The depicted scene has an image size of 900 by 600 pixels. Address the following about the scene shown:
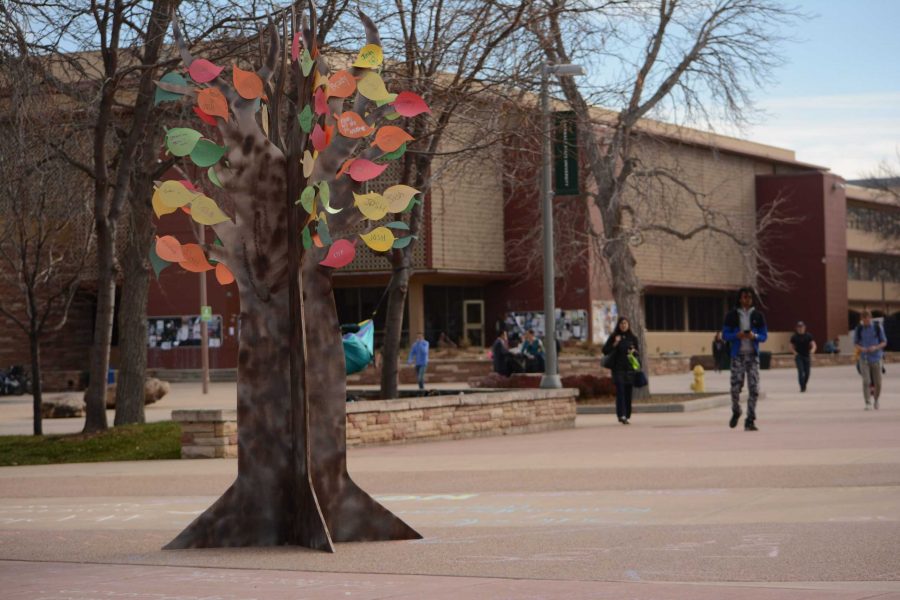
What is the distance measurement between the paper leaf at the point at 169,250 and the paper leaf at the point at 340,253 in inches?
41.0

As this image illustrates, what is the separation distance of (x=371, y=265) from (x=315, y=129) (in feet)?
151

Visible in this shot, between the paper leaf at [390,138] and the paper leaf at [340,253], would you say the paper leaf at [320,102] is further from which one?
the paper leaf at [340,253]

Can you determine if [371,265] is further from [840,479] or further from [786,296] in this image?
[840,479]

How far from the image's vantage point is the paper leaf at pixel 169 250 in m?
9.86

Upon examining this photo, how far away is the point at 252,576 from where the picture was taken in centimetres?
837

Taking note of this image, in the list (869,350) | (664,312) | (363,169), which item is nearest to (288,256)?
(363,169)

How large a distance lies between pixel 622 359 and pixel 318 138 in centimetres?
1437

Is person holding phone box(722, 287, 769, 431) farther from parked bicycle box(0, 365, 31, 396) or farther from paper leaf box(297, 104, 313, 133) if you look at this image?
parked bicycle box(0, 365, 31, 396)

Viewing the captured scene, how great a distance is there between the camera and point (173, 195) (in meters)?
9.69

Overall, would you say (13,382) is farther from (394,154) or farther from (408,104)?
(408,104)

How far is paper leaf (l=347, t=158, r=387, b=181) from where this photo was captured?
9.86 m

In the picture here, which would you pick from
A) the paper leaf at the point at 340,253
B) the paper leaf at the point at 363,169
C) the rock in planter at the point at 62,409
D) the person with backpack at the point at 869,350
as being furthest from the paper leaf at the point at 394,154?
the rock in planter at the point at 62,409

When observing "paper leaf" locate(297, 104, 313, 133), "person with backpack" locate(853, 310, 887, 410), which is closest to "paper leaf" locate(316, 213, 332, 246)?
"paper leaf" locate(297, 104, 313, 133)

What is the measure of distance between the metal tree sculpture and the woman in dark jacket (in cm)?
1384
